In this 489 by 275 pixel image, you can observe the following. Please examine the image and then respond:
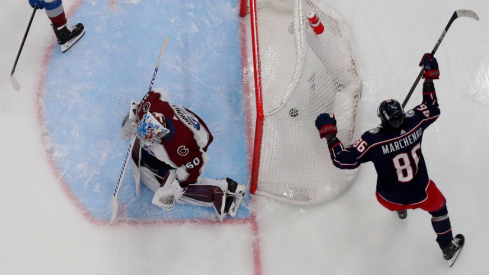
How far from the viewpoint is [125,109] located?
4.00m

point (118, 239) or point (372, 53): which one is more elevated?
point (372, 53)

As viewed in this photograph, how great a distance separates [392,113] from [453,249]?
1075 mm

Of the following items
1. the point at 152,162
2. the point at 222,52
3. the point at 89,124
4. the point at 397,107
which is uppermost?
the point at 397,107

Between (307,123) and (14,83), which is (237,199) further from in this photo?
(14,83)

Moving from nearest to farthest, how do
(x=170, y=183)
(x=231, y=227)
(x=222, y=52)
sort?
(x=170, y=183) → (x=231, y=227) → (x=222, y=52)

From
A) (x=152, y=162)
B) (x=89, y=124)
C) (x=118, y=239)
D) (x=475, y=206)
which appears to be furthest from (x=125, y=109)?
(x=475, y=206)

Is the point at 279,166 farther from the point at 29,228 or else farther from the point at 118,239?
the point at 29,228

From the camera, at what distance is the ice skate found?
144 inches

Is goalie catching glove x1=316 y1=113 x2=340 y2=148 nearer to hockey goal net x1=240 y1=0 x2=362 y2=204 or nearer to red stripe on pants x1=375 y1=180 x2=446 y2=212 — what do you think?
hockey goal net x1=240 y1=0 x2=362 y2=204

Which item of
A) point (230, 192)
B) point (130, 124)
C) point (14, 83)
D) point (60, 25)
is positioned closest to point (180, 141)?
point (130, 124)

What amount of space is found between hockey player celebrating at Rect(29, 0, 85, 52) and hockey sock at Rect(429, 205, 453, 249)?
8.83ft

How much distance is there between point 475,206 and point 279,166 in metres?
1.31

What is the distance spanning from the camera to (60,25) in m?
4.06

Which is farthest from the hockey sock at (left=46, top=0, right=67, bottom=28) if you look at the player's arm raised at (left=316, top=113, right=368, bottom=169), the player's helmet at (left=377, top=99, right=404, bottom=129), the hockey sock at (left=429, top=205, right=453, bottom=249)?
the hockey sock at (left=429, top=205, right=453, bottom=249)
